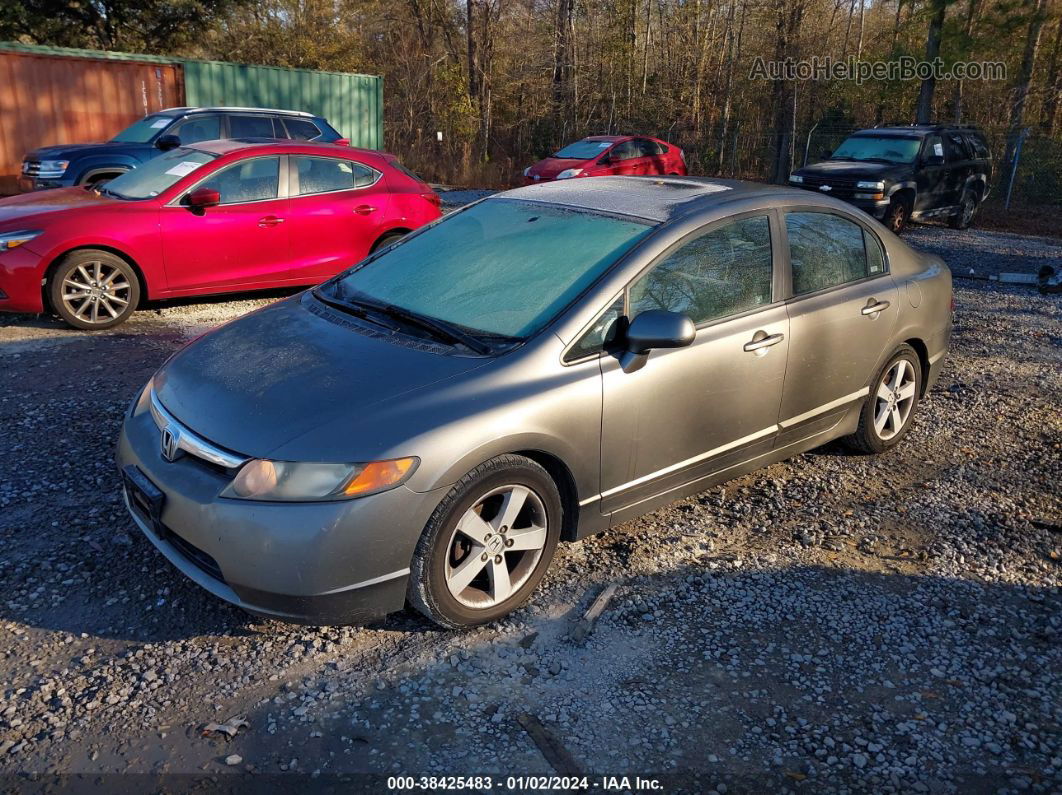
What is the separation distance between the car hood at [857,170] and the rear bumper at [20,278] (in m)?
12.0

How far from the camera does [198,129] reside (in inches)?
531

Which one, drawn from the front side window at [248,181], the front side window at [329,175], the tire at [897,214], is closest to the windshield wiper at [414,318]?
the front side window at [248,181]

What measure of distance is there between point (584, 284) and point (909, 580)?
2.01 m

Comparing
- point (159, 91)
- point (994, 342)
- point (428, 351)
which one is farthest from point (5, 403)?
point (159, 91)

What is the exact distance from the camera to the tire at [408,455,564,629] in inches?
125

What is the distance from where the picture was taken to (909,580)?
3.92 m

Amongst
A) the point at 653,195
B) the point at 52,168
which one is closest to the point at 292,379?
the point at 653,195

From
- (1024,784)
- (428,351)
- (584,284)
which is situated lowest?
(1024,784)

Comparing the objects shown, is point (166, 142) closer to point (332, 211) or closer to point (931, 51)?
point (332, 211)

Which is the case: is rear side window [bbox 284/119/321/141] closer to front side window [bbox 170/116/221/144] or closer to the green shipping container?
front side window [bbox 170/116/221/144]

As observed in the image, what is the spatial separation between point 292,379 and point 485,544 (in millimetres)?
999

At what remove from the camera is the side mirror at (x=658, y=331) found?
11.5 feet

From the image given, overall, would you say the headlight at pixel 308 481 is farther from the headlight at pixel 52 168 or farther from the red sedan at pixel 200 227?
the headlight at pixel 52 168

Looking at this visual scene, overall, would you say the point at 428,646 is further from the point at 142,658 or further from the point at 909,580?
the point at 909,580
